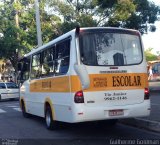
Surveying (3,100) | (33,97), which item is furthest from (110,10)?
(33,97)

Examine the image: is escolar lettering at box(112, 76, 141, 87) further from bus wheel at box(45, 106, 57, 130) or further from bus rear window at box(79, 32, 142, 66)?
bus wheel at box(45, 106, 57, 130)

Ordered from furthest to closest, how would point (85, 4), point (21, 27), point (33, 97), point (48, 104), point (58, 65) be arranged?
point (21, 27) → point (85, 4) → point (33, 97) → point (48, 104) → point (58, 65)

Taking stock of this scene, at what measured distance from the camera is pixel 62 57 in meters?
10.9

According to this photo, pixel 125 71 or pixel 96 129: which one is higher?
pixel 125 71

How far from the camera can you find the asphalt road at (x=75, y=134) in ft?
31.4

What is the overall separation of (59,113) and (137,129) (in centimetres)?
233

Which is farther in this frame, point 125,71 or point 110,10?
point 110,10

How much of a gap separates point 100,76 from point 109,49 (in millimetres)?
786

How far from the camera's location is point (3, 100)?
96.3 ft

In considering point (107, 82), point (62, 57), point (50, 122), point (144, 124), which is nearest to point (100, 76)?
point (107, 82)

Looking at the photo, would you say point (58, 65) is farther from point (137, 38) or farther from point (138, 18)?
point (138, 18)

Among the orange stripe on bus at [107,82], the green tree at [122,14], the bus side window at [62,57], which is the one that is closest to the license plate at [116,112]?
the orange stripe on bus at [107,82]

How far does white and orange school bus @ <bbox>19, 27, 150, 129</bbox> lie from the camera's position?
973 cm

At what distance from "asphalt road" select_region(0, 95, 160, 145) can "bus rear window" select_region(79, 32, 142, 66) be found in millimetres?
1913
